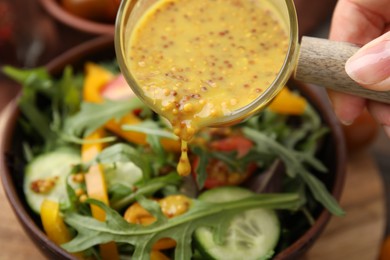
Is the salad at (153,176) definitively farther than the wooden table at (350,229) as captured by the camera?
No

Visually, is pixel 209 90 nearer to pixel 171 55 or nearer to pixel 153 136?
pixel 171 55

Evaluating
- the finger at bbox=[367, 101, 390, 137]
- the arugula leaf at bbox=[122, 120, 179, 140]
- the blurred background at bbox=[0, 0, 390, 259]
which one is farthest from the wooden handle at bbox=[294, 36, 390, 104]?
the blurred background at bbox=[0, 0, 390, 259]

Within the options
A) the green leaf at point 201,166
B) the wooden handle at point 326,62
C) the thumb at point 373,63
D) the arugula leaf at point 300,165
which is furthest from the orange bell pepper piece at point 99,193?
the thumb at point 373,63

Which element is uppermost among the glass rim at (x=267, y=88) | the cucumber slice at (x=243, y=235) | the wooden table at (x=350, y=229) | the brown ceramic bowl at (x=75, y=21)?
the glass rim at (x=267, y=88)

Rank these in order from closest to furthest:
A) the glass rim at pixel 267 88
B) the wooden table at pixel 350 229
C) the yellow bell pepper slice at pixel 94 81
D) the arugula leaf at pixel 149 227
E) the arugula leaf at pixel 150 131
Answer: the glass rim at pixel 267 88 < the arugula leaf at pixel 149 227 < the arugula leaf at pixel 150 131 < the wooden table at pixel 350 229 < the yellow bell pepper slice at pixel 94 81

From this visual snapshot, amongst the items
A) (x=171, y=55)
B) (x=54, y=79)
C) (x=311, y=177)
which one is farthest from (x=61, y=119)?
(x=311, y=177)

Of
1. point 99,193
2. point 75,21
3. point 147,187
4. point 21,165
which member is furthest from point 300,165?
point 75,21

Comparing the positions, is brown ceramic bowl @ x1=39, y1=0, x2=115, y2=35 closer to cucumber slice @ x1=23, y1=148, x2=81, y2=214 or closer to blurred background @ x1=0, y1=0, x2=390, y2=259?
blurred background @ x1=0, y1=0, x2=390, y2=259

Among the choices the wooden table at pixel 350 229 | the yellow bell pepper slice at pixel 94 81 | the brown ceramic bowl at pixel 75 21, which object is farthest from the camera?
the brown ceramic bowl at pixel 75 21

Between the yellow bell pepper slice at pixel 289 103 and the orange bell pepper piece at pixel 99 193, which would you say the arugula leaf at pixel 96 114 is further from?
the yellow bell pepper slice at pixel 289 103
